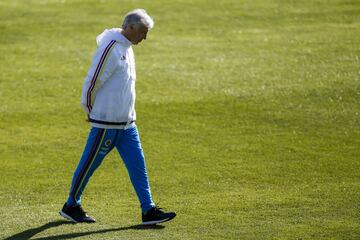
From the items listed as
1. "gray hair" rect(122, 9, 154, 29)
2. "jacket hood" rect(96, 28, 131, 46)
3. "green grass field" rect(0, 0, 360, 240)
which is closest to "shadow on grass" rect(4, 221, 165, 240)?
"green grass field" rect(0, 0, 360, 240)

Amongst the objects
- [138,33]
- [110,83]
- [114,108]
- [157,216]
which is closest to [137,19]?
[138,33]

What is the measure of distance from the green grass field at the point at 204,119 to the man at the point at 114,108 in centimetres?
32

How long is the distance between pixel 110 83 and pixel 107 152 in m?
0.83

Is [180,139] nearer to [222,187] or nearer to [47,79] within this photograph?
[222,187]

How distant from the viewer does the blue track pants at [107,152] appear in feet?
31.6

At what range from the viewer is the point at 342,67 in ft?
64.6

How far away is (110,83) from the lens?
9.46 m

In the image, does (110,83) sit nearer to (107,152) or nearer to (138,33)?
(138,33)

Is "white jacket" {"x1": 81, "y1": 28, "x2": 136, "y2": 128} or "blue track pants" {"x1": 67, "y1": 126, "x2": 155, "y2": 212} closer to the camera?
"white jacket" {"x1": 81, "y1": 28, "x2": 136, "y2": 128}

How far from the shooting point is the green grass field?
10.1 meters

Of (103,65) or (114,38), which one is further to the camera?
(114,38)

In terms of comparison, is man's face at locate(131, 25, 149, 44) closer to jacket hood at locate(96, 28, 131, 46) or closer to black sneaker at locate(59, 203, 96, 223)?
jacket hood at locate(96, 28, 131, 46)

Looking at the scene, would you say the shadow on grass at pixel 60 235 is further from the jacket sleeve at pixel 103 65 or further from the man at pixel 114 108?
the jacket sleeve at pixel 103 65

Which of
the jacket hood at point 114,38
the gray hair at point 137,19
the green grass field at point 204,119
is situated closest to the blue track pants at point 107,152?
the green grass field at point 204,119
